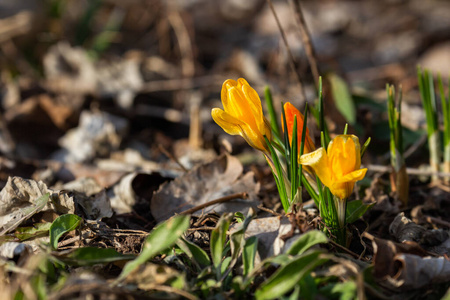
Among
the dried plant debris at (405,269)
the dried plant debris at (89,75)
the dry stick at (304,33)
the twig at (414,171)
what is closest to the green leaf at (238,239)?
the dried plant debris at (405,269)

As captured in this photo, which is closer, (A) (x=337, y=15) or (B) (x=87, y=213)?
(B) (x=87, y=213)

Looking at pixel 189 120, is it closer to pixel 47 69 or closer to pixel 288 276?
pixel 47 69

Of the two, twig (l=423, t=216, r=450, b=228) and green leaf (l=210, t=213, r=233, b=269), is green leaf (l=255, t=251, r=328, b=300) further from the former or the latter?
twig (l=423, t=216, r=450, b=228)

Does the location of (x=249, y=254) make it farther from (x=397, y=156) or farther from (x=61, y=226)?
(x=397, y=156)

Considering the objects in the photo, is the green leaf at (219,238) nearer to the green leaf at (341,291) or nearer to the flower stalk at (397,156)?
the green leaf at (341,291)

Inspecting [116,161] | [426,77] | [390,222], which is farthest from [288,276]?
[116,161]

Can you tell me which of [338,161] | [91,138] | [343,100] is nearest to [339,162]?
[338,161]

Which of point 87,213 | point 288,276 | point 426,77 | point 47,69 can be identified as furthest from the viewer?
point 47,69
